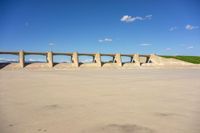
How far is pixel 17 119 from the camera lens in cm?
503

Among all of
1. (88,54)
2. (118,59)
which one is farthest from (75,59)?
(118,59)

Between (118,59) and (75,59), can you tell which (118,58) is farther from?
(75,59)

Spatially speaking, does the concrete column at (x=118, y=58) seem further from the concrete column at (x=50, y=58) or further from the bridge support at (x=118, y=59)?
the concrete column at (x=50, y=58)

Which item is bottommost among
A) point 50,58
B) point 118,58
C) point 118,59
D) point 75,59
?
point 118,59

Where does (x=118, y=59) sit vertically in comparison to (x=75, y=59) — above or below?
below

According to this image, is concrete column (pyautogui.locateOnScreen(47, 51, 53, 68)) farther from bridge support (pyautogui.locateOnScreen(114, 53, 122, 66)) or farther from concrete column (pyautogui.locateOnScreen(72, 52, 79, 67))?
bridge support (pyautogui.locateOnScreen(114, 53, 122, 66))

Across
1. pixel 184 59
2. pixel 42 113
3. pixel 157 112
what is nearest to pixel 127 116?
pixel 157 112

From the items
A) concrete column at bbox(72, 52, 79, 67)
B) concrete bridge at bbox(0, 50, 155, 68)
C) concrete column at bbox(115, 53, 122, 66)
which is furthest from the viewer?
concrete column at bbox(115, 53, 122, 66)

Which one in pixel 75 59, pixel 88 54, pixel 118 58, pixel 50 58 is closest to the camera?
pixel 50 58

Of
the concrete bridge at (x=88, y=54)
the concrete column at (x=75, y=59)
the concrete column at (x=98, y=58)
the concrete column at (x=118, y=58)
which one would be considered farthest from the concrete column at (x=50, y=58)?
the concrete column at (x=118, y=58)

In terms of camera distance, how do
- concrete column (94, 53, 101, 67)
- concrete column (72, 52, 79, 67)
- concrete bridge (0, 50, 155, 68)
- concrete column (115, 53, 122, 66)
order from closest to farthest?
concrete bridge (0, 50, 155, 68), concrete column (72, 52, 79, 67), concrete column (94, 53, 101, 67), concrete column (115, 53, 122, 66)

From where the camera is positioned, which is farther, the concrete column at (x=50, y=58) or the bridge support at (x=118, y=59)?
the bridge support at (x=118, y=59)

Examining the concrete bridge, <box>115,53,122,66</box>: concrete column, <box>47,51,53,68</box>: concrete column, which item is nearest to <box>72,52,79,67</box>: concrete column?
the concrete bridge

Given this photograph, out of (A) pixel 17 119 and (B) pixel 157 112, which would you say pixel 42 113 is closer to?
(A) pixel 17 119
